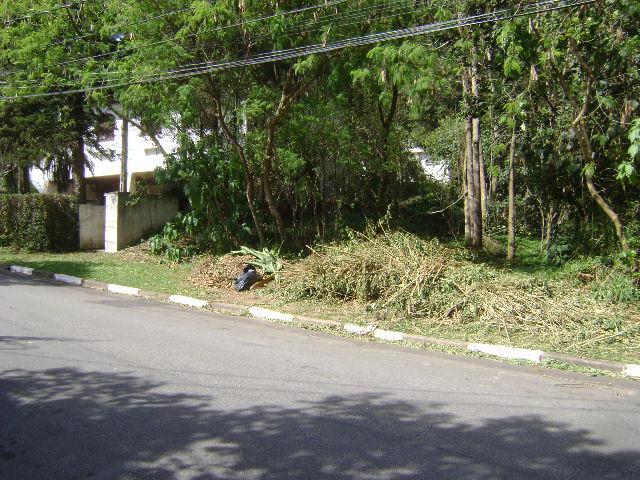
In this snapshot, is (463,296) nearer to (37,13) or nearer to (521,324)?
(521,324)

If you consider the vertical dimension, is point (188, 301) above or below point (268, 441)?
above

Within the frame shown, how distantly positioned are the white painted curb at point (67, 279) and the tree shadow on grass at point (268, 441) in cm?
899

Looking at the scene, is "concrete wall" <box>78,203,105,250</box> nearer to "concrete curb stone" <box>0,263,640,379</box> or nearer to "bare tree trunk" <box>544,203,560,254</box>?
"concrete curb stone" <box>0,263,640,379</box>

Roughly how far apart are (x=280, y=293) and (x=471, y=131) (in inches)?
243

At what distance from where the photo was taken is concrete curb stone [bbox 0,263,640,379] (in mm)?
7660

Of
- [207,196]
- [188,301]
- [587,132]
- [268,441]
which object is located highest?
[587,132]

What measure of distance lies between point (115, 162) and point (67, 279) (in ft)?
51.6

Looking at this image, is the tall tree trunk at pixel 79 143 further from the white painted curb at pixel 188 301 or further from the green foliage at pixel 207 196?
the white painted curb at pixel 188 301

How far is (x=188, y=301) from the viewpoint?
476 inches

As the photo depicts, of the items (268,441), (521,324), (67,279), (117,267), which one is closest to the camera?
(268,441)

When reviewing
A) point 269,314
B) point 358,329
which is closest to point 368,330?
point 358,329

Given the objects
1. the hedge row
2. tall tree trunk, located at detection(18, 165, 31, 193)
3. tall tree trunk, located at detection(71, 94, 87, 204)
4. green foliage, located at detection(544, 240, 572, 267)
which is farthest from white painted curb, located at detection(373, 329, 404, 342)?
tall tree trunk, located at detection(18, 165, 31, 193)

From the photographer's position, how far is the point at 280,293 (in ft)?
39.7

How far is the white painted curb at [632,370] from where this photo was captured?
7320 millimetres
